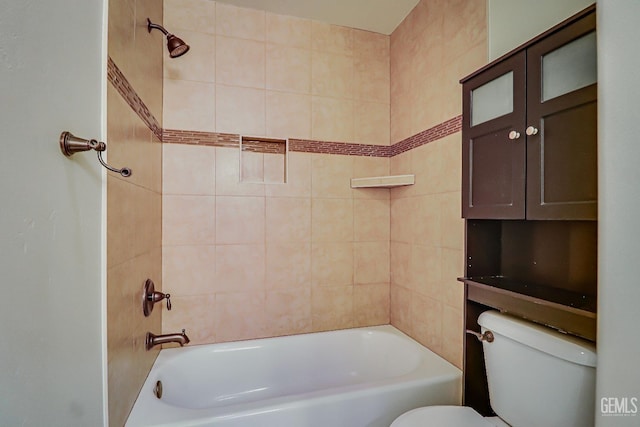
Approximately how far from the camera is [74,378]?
0.67m

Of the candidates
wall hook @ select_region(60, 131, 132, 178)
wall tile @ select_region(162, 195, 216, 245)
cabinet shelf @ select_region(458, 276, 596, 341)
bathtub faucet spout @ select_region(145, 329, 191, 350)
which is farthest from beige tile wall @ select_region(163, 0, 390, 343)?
wall hook @ select_region(60, 131, 132, 178)

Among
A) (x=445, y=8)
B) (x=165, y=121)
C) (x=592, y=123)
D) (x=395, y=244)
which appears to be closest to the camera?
(x=592, y=123)

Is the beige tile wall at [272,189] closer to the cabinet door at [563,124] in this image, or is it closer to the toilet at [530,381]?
the toilet at [530,381]

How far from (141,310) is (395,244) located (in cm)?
159

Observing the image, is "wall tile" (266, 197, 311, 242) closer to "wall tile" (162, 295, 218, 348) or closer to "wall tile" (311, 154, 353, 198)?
"wall tile" (311, 154, 353, 198)

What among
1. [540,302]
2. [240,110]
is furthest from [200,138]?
[540,302]

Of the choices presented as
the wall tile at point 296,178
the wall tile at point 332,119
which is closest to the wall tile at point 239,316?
the wall tile at point 296,178

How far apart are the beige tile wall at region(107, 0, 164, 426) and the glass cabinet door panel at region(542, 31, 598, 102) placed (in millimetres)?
1382

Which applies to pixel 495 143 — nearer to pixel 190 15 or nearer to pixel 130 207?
pixel 130 207

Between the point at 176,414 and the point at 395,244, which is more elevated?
the point at 395,244

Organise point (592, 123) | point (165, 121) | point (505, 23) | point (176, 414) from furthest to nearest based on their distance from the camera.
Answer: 1. point (165, 121)
2. point (505, 23)
3. point (176, 414)
4. point (592, 123)

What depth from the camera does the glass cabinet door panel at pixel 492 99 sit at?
41.8 inches

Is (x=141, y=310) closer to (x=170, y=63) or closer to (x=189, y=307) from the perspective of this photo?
(x=189, y=307)
